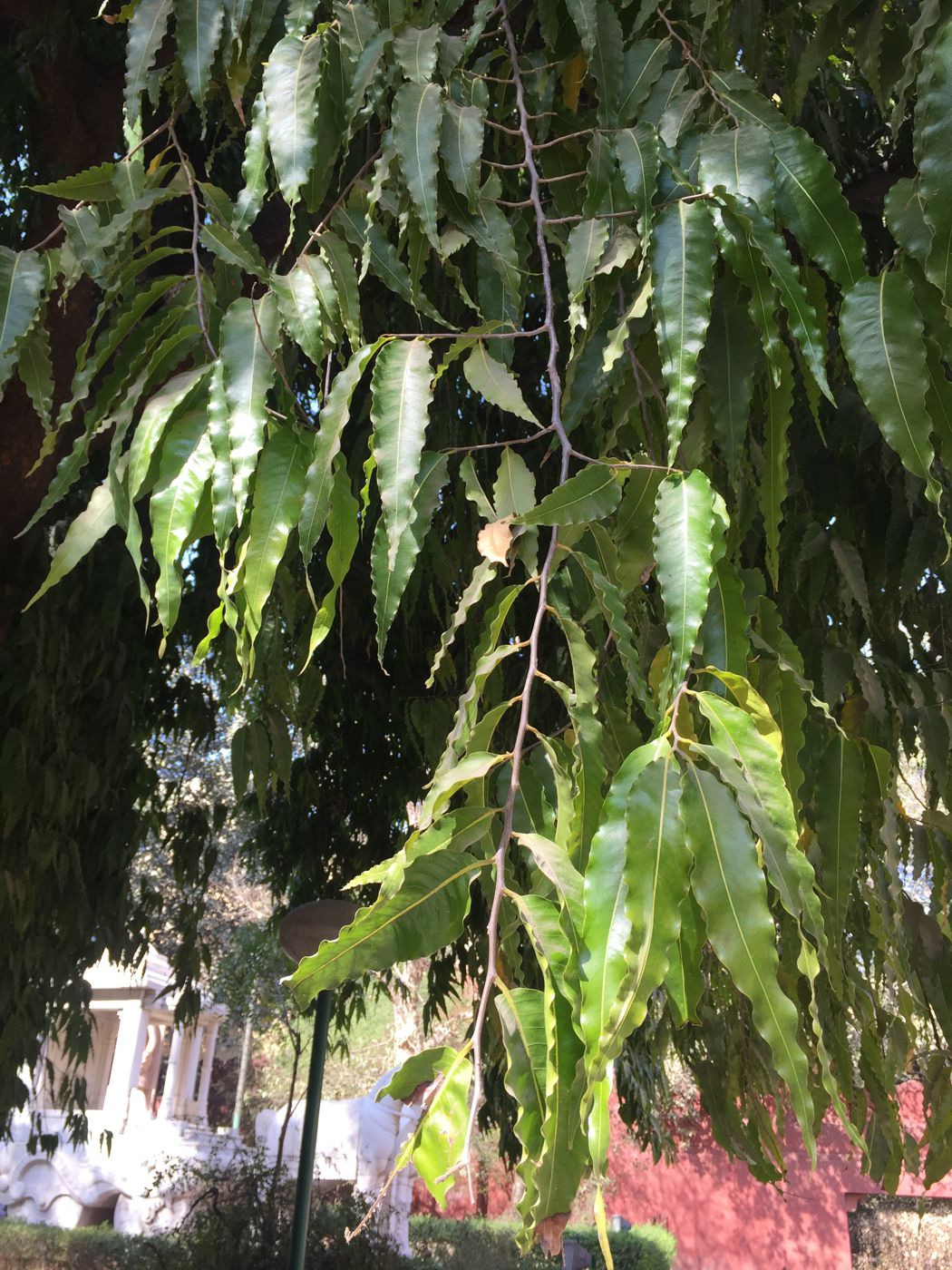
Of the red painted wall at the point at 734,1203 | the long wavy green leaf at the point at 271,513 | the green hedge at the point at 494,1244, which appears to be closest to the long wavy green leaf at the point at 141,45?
the long wavy green leaf at the point at 271,513

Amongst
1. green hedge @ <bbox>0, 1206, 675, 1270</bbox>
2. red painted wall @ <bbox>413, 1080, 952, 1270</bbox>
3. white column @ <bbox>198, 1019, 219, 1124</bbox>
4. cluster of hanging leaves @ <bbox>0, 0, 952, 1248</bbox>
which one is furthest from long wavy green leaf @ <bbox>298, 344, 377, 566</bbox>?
white column @ <bbox>198, 1019, 219, 1124</bbox>

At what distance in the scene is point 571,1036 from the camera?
424 mm

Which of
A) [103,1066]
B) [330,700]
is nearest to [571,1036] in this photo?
[330,700]

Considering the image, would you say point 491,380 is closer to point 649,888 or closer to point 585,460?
point 585,460

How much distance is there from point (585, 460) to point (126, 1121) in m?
10.4

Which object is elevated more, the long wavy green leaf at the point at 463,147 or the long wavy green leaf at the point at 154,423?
the long wavy green leaf at the point at 463,147

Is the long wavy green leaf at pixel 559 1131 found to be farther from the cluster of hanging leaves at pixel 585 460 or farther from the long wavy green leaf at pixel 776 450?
the long wavy green leaf at pixel 776 450

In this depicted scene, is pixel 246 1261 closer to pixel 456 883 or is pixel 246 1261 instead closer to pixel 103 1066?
pixel 456 883

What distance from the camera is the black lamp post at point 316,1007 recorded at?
8.13 feet

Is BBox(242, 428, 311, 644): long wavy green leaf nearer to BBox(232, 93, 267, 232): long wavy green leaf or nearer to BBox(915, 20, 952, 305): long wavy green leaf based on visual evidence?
BBox(232, 93, 267, 232): long wavy green leaf

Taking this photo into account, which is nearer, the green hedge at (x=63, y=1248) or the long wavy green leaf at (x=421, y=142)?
the long wavy green leaf at (x=421, y=142)

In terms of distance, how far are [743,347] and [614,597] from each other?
0.20m

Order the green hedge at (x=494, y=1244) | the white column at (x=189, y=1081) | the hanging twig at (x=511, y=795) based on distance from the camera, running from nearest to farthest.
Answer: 1. the hanging twig at (x=511, y=795)
2. the green hedge at (x=494, y=1244)
3. the white column at (x=189, y=1081)

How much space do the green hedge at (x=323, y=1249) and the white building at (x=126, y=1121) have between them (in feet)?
1.39
